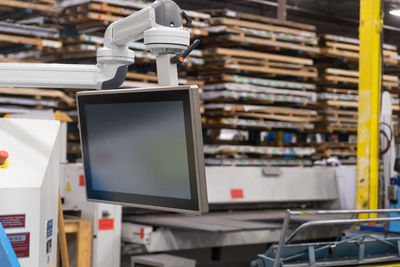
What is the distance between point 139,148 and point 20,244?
2.81 feet

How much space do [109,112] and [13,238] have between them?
0.79m

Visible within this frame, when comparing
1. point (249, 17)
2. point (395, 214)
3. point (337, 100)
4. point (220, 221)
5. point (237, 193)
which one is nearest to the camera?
point (220, 221)

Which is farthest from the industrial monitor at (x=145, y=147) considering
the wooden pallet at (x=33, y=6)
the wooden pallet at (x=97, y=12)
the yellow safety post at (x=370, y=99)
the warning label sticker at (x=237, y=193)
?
the yellow safety post at (x=370, y=99)

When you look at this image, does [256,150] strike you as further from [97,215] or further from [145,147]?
[145,147]

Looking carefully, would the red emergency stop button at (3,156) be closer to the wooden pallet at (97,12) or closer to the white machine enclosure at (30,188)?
the white machine enclosure at (30,188)

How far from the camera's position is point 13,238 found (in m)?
2.89

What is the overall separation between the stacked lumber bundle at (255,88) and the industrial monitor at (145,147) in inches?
200

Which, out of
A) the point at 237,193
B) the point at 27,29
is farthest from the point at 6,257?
the point at 237,193

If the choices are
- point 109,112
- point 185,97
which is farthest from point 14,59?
point 185,97

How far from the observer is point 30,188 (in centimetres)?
292

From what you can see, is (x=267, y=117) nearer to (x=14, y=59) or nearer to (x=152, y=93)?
(x=14, y=59)

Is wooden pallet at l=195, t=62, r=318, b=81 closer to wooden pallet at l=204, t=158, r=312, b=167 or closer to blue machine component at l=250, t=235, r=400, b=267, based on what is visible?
wooden pallet at l=204, t=158, r=312, b=167

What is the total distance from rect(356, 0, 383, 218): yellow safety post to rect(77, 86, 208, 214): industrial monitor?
515cm

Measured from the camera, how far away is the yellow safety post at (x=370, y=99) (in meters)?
7.28
